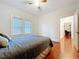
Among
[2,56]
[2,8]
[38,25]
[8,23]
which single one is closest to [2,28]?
[8,23]

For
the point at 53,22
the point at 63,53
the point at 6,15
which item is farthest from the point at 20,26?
the point at 63,53

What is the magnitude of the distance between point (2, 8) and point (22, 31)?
216 centimetres

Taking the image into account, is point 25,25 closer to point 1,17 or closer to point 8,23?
point 8,23

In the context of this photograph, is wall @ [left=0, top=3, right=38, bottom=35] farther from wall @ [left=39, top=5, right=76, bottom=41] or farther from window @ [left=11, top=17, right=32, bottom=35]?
wall @ [left=39, top=5, right=76, bottom=41]

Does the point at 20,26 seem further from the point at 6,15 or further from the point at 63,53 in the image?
the point at 63,53

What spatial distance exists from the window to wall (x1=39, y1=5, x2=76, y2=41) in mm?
989

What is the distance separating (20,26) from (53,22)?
2234mm

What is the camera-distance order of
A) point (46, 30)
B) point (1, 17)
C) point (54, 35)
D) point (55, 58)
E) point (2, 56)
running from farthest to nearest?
point (46, 30) → point (54, 35) → point (1, 17) → point (55, 58) → point (2, 56)

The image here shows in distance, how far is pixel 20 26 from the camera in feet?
24.2

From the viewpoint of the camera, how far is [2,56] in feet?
5.16

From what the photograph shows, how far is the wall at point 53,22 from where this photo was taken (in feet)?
22.6

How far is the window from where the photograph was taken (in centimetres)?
688

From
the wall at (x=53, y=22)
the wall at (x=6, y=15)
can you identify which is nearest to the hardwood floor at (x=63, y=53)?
the wall at (x=53, y=22)

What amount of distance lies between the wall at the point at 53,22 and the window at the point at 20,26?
989 millimetres
